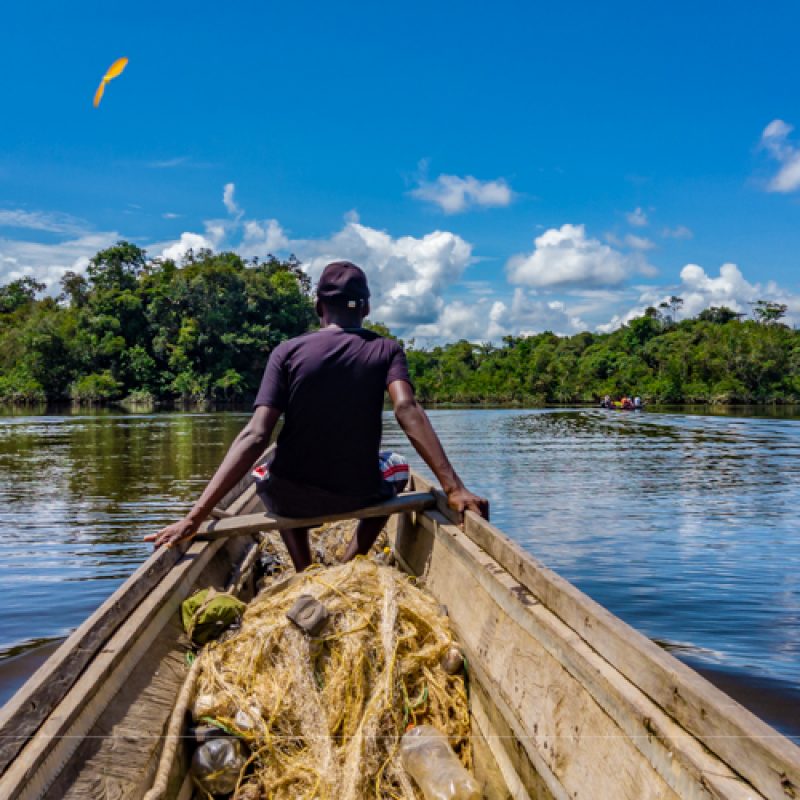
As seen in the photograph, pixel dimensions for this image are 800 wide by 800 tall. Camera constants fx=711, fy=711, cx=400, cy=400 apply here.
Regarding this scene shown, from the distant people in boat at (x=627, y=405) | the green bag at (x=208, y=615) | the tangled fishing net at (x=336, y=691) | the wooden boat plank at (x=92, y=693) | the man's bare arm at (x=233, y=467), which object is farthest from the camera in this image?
the distant people in boat at (x=627, y=405)

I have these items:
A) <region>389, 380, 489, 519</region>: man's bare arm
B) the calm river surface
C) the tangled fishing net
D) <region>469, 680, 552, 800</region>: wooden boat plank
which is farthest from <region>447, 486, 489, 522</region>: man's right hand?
the calm river surface

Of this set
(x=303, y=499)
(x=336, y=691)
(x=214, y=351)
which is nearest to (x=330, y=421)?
(x=303, y=499)

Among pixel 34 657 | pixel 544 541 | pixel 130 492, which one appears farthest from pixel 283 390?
pixel 130 492

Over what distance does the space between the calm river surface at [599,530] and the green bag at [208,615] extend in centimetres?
152

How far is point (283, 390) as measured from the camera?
3348 millimetres

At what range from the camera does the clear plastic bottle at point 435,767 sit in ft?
7.42

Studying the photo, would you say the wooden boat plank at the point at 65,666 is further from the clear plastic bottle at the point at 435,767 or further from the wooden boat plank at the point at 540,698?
the wooden boat plank at the point at 540,698

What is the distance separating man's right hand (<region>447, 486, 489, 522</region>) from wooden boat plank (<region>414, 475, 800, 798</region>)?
897 millimetres

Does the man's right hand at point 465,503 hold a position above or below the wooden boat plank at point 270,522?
above

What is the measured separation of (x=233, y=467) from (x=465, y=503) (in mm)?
1123

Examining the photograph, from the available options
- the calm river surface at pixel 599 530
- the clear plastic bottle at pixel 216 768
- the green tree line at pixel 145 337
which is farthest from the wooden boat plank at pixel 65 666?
the green tree line at pixel 145 337

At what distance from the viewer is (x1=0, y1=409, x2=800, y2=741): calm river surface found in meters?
4.77

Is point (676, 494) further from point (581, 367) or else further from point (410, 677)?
point (581, 367)

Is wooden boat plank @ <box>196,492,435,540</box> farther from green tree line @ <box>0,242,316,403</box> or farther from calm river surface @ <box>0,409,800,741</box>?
green tree line @ <box>0,242,316,403</box>
